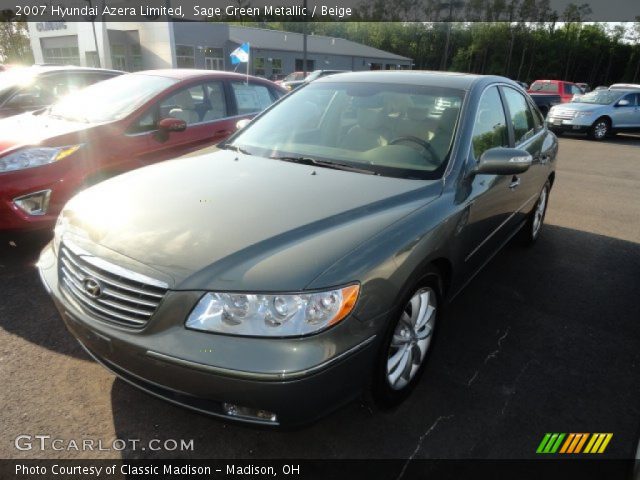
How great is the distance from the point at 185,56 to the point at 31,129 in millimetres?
35151

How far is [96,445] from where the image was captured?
2111 mm

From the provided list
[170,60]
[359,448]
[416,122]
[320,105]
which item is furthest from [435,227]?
[170,60]

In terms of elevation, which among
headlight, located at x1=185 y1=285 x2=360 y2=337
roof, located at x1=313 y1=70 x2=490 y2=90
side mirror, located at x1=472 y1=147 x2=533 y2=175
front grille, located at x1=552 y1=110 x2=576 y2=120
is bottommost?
front grille, located at x1=552 y1=110 x2=576 y2=120

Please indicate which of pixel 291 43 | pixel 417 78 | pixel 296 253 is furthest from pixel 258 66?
pixel 296 253

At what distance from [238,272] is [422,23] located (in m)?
80.6

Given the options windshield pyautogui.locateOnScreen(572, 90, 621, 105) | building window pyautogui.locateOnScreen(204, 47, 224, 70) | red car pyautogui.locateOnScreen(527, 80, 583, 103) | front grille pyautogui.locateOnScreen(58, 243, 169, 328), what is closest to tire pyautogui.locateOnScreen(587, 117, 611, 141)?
windshield pyautogui.locateOnScreen(572, 90, 621, 105)

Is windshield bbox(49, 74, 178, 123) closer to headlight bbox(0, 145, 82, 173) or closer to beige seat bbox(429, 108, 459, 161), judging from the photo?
headlight bbox(0, 145, 82, 173)

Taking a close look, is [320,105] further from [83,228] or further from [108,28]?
[108,28]

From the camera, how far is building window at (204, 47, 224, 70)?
37312 mm

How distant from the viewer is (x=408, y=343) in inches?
93.3

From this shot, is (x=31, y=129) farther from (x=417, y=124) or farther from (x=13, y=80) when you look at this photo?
(x=417, y=124)

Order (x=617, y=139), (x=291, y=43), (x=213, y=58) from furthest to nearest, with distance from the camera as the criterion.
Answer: (x=291, y=43)
(x=213, y=58)
(x=617, y=139)

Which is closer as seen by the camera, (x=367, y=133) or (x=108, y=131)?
(x=367, y=133)

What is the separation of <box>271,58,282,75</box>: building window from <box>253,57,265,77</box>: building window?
1.35 metres
